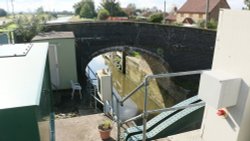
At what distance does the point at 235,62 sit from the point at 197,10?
31252 millimetres

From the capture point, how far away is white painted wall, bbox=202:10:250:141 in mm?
2232

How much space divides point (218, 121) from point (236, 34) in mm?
1027

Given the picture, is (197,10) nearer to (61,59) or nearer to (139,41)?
(139,41)

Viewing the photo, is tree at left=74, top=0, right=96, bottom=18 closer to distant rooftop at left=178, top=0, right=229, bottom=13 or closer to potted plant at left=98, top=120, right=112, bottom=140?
distant rooftop at left=178, top=0, right=229, bottom=13

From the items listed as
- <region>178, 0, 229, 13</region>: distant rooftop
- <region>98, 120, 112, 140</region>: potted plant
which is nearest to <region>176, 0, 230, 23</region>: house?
<region>178, 0, 229, 13</region>: distant rooftop

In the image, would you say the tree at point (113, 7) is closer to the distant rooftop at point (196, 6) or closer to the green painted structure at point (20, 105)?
the distant rooftop at point (196, 6)

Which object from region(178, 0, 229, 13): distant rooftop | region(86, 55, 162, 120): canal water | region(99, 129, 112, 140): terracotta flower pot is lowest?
region(86, 55, 162, 120): canal water

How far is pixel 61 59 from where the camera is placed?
9828mm

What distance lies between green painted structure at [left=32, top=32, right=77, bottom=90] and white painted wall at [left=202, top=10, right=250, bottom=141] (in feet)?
26.2

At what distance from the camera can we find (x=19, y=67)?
2.21m

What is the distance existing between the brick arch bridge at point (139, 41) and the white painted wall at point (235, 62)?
28.8 ft

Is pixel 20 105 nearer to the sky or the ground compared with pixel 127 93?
nearer to the sky

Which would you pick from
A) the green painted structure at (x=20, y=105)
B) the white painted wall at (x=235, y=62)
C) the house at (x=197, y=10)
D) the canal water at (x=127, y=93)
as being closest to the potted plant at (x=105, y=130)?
the white painted wall at (x=235, y=62)

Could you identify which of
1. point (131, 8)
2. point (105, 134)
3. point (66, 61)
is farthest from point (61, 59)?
point (131, 8)
